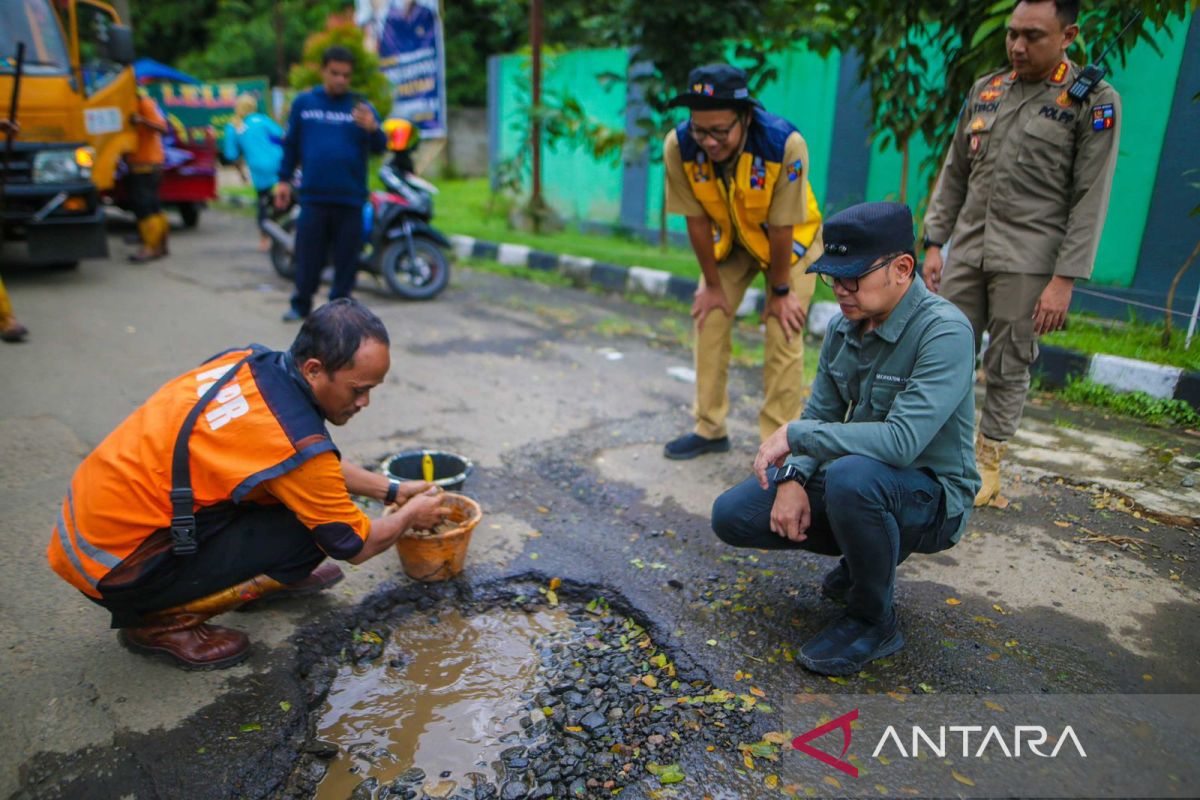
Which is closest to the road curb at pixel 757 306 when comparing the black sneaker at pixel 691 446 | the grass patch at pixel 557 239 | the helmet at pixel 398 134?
the grass patch at pixel 557 239

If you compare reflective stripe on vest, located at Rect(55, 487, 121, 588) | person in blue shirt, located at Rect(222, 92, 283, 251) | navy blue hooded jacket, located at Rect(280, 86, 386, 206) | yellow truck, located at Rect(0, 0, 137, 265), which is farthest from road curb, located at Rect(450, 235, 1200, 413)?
reflective stripe on vest, located at Rect(55, 487, 121, 588)

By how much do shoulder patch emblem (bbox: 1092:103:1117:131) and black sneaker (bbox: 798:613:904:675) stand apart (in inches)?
73.5

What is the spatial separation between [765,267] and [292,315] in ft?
12.5

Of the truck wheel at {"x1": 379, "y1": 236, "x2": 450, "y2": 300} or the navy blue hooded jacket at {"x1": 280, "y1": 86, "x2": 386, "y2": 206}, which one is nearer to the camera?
the navy blue hooded jacket at {"x1": 280, "y1": 86, "x2": 386, "y2": 206}

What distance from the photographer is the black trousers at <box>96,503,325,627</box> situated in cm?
220

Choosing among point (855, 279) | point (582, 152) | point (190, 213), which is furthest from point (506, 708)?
point (190, 213)

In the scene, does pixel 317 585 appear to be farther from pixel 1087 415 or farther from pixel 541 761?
pixel 1087 415

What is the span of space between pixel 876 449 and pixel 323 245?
4.69 m

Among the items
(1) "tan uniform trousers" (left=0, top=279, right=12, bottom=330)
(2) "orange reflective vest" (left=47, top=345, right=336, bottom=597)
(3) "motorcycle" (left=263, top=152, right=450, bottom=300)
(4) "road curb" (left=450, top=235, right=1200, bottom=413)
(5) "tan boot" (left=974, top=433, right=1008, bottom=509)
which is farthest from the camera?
(3) "motorcycle" (left=263, top=152, right=450, bottom=300)

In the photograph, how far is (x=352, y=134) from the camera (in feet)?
18.4

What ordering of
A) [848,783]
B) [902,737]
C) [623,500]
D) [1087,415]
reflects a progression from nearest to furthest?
[848,783]
[902,737]
[623,500]
[1087,415]

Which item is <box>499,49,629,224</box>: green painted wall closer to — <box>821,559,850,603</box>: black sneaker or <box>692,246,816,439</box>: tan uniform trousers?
<box>692,246,816,439</box>: tan uniform trousers

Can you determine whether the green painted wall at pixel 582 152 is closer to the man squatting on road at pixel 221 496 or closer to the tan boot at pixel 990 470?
the tan boot at pixel 990 470

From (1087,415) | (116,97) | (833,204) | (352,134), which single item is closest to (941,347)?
(1087,415)
